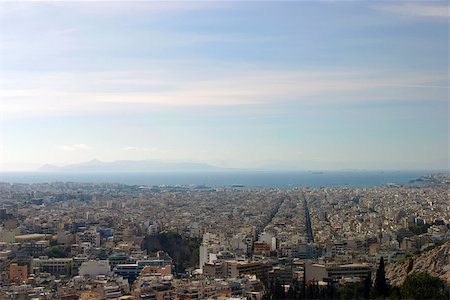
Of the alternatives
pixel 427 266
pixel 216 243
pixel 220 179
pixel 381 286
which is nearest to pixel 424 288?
pixel 381 286

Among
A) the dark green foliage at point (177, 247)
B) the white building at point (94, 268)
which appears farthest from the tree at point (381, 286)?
the white building at point (94, 268)

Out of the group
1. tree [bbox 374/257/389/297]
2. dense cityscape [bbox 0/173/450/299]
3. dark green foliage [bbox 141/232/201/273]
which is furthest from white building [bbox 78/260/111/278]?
tree [bbox 374/257/389/297]

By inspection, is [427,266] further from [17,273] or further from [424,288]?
[17,273]

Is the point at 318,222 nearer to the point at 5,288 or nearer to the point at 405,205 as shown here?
the point at 405,205

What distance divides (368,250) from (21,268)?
21.2 feet

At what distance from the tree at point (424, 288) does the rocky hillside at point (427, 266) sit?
785 mm

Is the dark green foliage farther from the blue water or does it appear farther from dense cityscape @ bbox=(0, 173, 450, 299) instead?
the blue water

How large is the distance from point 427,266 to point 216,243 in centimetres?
636

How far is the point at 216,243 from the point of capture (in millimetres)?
13656

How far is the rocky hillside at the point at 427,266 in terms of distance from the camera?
291 inches

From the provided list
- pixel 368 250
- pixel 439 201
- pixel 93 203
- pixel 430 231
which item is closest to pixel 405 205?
pixel 439 201

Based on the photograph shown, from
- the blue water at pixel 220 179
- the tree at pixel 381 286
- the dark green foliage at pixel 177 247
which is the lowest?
the dark green foliage at pixel 177 247

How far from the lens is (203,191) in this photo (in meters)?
31.5

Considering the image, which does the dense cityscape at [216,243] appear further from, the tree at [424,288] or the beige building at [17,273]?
the tree at [424,288]
